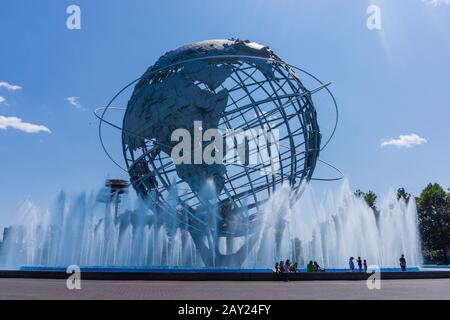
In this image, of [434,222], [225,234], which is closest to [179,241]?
[225,234]

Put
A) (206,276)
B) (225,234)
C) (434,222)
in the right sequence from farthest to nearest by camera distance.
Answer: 1. (434,222)
2. (225,234)
3. (206,276)

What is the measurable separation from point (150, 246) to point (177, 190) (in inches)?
108

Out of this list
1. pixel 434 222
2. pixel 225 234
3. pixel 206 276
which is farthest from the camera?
pixel 434 222

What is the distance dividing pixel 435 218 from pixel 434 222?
1.14ft

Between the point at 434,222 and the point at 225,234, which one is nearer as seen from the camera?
the point at 225,234

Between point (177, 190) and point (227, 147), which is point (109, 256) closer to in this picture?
point (177, 190)

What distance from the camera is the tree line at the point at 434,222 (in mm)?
37969

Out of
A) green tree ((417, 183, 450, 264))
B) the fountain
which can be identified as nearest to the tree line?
green tree ((417, 183, 450, 264))

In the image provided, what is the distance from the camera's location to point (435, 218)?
3844 cm

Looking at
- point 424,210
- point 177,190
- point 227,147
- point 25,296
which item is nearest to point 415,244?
point 227,147

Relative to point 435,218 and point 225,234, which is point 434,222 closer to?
point 435,218

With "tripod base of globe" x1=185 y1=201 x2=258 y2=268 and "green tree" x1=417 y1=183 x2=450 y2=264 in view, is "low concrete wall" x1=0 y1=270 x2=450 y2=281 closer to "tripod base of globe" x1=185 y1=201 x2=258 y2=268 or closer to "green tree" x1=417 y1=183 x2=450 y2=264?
"tripod base of globe" x1=185 y1=201 x2=258 y2=268

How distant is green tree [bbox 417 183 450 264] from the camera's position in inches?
1492

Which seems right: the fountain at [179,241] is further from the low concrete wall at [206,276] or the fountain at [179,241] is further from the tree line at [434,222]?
the tree line at [434,222]
